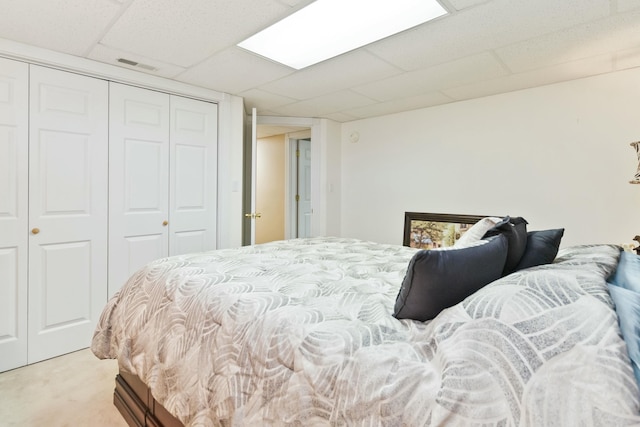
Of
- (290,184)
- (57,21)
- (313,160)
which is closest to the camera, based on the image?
(57,21)

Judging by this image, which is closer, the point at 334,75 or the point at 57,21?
the point at 57,21

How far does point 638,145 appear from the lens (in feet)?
7.59

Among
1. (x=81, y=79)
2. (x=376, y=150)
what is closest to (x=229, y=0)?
(x=81, y=79)

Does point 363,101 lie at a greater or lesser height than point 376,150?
greater

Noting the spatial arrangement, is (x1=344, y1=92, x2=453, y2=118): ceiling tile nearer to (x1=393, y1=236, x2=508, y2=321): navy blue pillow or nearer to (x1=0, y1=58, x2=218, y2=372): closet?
(x1=0, y1=58, x2=218, y2=372): closet

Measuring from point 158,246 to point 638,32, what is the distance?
151 inches

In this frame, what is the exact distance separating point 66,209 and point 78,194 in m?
0.14

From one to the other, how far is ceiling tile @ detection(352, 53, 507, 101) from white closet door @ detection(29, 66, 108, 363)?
2274mm

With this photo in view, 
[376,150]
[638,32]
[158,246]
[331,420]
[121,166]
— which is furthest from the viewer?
[376,150]

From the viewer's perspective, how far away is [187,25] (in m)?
2.01

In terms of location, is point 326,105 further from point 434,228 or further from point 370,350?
point 370,350

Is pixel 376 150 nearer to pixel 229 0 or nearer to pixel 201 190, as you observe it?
pixel 201 190

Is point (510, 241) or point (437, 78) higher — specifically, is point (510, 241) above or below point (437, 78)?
below

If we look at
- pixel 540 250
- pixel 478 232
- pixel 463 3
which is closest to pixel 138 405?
pixel 478 232
